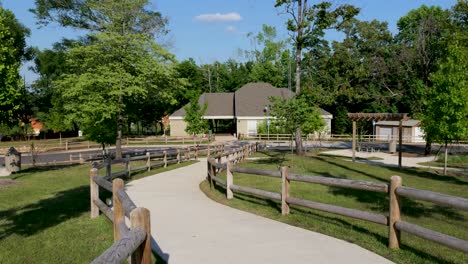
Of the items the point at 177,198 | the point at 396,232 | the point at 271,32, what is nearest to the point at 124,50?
the point at 177,198

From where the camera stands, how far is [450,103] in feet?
70.2

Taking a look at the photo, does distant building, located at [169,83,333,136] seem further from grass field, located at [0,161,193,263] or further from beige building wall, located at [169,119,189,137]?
grass field, located at [0,161,193,263]

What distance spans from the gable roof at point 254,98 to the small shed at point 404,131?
41.9ft

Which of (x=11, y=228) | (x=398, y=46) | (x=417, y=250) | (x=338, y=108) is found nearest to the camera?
(x=417, y=250)

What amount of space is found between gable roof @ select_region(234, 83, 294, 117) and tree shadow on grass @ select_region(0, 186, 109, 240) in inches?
1735

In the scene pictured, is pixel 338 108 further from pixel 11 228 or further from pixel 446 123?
pixel 11 228

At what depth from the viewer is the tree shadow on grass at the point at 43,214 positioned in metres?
8.63

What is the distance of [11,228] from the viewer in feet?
28.3

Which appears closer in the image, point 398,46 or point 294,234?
point 294,234

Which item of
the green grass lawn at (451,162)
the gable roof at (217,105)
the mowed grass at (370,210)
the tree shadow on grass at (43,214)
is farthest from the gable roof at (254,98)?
the tree shadow on grass at (43,214)

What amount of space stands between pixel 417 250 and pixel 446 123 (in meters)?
17.3

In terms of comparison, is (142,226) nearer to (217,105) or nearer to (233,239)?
(233,239)

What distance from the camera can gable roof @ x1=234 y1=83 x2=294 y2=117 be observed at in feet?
187

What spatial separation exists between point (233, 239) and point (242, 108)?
1983 inches
